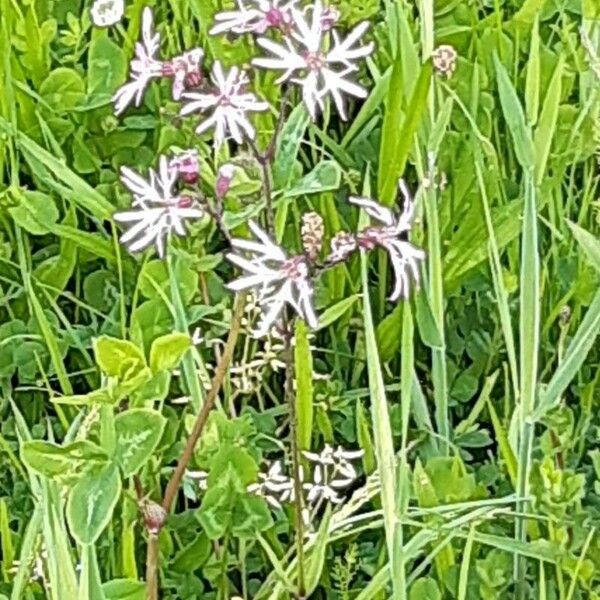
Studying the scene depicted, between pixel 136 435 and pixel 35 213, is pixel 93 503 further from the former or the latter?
pixel 35 213

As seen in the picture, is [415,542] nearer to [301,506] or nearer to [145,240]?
[301,506]

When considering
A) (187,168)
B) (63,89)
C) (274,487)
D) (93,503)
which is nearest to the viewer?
(93,503)

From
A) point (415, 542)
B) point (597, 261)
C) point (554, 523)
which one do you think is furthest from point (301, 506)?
point (597, 261)

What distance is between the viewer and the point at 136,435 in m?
1.24

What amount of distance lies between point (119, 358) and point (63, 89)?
2.78ft

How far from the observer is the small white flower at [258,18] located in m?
1.30

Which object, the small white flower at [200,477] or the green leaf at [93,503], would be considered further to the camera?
the small white flower at [200,477]

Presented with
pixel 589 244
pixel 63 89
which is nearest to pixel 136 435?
pixel 589 244

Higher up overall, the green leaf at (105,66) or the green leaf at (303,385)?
the green leaf at (105,66)

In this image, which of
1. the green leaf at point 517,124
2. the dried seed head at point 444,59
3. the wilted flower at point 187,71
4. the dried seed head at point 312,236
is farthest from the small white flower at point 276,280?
the dried seed head at point 444,59

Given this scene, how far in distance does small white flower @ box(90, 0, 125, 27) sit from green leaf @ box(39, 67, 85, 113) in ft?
0.41

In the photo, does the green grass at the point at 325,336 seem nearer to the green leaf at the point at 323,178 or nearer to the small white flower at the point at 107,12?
the green leaf at the point at 323,178

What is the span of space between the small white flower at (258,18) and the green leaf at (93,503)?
1.27 ft

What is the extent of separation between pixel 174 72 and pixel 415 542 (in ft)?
1.57
